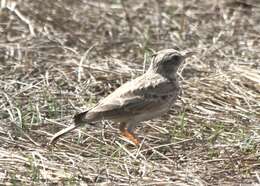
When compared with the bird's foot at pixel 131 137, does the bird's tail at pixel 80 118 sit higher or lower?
higher

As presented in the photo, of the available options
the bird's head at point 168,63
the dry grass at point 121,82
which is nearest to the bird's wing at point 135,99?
the bird's head at point 168,63

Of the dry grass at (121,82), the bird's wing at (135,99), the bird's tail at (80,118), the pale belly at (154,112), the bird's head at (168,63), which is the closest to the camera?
the dry grass at (121,82)

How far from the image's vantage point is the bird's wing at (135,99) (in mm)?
8102

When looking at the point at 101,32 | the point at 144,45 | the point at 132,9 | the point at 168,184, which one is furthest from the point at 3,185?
the point at 132,9

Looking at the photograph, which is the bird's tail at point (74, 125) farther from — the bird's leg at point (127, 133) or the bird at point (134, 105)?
the bird's leg at point (127, 133)

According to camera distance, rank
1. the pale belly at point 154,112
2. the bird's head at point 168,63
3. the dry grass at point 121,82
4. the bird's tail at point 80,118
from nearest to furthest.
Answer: the dry grass at point 121,82 → the bird's tail at point 80,118 → the pale belly at point 154,112 → the bird's head at point 168,63

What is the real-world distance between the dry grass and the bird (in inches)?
8.3

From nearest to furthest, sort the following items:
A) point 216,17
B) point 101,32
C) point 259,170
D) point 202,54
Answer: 1. point 259,170
2. point 202,54
3. point 101,32
4. point 216,17

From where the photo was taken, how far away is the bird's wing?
8102 millimetres

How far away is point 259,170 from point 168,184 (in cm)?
94

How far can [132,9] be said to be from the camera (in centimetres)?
1327

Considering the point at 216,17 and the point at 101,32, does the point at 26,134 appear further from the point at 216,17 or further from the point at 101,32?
the point at 216,17

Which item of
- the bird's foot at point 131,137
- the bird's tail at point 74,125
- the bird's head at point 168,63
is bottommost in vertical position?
the bird's foot at point 131,137

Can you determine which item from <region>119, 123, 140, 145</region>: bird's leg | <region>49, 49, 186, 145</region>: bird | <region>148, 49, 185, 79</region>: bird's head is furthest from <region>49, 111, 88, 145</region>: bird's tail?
<region>148, 49, 185, 79</region>: bird's head
